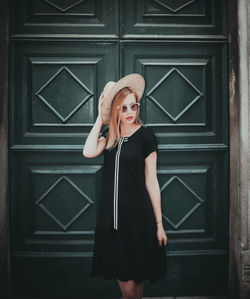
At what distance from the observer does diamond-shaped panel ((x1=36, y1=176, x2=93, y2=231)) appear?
3.13m

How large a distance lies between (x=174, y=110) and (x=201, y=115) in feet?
1.06

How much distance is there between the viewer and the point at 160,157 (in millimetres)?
3166

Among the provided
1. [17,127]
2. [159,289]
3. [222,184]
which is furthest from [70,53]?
[159,289]

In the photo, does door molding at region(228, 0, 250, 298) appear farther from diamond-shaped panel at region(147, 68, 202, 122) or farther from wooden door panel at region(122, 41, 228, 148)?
diamond-shaped panel at region(147, 68, 202, 122)

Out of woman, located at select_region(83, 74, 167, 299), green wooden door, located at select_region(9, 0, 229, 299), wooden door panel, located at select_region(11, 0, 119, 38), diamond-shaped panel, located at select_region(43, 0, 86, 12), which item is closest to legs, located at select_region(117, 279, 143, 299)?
woman, located at select_region(83, 74, 167, 299)

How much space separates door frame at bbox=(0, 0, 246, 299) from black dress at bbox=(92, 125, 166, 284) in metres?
1.02

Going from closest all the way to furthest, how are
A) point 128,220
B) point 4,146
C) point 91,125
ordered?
1. point 128,220
2. point 4,146
3. point 91,125

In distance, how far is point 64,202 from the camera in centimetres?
314

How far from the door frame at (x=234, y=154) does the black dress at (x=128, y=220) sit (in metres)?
1.02

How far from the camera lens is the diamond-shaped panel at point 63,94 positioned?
315cm

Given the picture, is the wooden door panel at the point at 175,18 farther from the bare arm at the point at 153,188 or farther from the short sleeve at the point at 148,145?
the bare arm at the point at 153,188

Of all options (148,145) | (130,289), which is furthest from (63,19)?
(130,289)

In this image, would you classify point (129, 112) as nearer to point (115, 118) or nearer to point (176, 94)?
point (115, 118)

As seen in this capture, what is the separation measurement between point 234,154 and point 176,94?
0.93 metres
